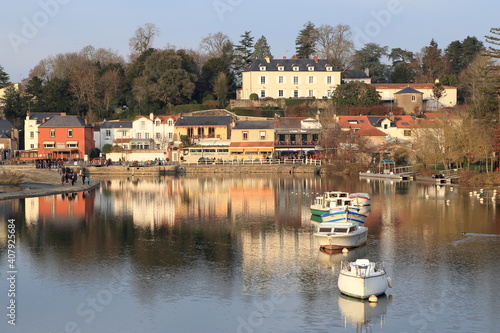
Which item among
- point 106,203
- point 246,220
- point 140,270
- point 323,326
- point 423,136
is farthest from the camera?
point 423,136

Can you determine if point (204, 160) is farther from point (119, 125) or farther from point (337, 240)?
point (337, 240)

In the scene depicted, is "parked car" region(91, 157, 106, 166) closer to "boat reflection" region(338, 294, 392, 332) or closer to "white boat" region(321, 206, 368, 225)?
"white boat" region(321, 206, 368, 225)

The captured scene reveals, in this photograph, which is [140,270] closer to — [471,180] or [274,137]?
[471,180]

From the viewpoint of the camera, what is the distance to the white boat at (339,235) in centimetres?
2825

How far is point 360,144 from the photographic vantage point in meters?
76.0

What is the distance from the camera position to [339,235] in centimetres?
2827

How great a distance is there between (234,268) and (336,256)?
15.6 feet

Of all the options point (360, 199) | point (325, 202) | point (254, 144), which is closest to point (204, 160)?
point (254, 144)

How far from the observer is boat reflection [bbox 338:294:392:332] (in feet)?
62.3

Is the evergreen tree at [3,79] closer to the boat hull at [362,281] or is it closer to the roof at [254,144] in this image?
the roof at [254,144]

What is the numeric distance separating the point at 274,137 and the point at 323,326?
214ft

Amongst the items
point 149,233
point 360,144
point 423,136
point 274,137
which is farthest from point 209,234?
point 274,137

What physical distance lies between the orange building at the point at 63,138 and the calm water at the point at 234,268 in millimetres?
42352

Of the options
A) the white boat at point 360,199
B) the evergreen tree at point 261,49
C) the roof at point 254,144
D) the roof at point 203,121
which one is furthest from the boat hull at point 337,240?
the evergreen tree at point 261,49
